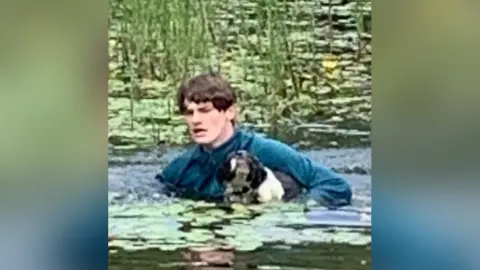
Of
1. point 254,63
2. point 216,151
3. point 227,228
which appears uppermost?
point 254,63

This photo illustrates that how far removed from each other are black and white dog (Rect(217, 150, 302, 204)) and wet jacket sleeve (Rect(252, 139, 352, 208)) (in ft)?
0.03

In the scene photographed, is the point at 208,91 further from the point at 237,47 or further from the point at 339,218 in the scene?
the point at 339,218

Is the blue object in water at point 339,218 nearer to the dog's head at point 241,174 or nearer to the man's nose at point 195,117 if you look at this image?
the dog's head at point 241,174

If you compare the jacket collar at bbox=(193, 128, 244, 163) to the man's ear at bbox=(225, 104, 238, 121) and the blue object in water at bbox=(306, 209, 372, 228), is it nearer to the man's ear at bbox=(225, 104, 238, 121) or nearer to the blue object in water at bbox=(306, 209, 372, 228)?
the man's ear at bbox=(225, 104, 238, 121)

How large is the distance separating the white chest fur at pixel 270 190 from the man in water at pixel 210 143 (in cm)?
2

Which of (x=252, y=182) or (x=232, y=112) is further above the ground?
(x=232, y=112)

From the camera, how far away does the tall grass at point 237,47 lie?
0.93m

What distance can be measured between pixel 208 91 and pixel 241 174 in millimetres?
130

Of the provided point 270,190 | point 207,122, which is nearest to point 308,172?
point 270,190

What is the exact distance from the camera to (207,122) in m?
0.93
